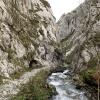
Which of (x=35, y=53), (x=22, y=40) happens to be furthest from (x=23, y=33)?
(x=35, y=53)

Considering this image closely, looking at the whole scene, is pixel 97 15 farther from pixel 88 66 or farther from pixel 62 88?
pixel 62 88

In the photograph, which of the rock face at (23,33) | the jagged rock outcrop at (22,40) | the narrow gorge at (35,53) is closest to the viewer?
the narrow gorge at (35,53)

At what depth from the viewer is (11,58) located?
6191 centimetres

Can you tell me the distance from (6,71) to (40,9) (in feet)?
221

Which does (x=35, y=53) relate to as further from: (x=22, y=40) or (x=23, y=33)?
(x=22, y=40)

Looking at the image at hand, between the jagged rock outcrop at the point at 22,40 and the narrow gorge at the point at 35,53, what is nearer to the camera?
the narrow gorge at the point at 35,53

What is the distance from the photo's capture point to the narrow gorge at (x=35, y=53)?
4497 centimetres

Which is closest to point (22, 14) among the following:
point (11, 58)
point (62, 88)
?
point (11, 58)

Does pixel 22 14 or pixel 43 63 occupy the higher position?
pixel 22 14

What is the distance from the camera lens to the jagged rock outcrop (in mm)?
53556

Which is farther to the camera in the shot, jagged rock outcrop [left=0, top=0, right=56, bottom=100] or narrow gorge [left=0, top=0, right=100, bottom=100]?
jagged rock outcrop [left=0, top=0, right=56, bottom=100]

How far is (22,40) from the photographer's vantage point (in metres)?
79.4

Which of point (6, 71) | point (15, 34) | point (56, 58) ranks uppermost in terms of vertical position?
point (15, 34)

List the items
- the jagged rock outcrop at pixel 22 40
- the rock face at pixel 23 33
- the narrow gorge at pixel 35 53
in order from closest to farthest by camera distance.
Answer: the narrow gorge at pixel 35 53 < the jagged rock outcrop at pixel 22 40 < the rock face at pixel 23 33
